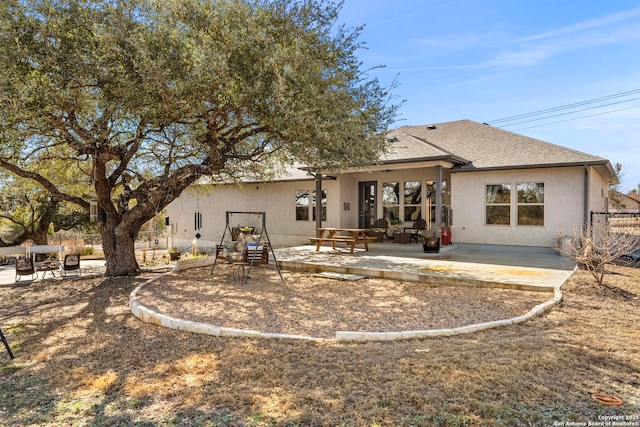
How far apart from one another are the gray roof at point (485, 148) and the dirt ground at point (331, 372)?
644cm

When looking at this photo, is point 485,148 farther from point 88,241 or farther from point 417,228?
point 88,241

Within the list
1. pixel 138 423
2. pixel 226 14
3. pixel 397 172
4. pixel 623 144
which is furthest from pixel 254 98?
pixel 623 144

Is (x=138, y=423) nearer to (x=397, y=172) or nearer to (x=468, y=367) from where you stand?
(x=468, y=367)

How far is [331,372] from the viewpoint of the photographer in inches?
148

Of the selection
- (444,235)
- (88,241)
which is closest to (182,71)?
(444,235)

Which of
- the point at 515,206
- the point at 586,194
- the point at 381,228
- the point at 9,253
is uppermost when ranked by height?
the point at 586,194

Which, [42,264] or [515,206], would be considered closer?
[42,264]

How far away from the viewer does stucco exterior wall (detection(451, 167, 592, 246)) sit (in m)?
11.8

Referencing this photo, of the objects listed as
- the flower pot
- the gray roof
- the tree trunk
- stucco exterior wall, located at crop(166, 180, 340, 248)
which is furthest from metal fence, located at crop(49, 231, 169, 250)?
the flower pot

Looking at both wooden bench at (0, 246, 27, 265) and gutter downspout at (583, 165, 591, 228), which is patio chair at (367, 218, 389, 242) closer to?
gutter downspout at (583, 165, 591, 228)

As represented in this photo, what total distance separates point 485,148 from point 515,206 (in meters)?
2.78

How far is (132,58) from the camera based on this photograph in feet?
21.7

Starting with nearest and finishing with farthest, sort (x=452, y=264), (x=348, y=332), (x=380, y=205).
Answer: (x=348, y=332) < (x=452, y=264) < (x=380, y=205)

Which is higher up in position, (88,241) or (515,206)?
(515,206)
